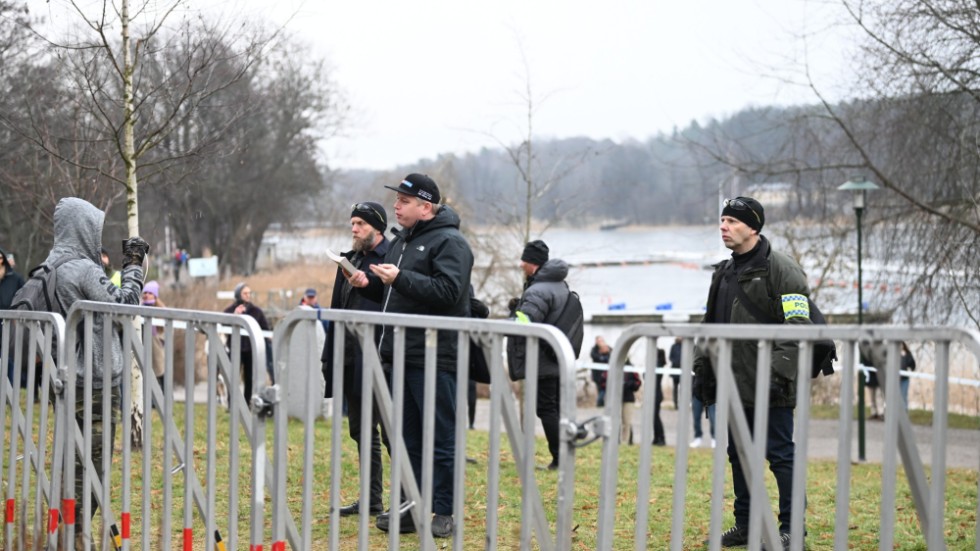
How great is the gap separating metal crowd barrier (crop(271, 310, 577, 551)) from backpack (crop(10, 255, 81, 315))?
228cm

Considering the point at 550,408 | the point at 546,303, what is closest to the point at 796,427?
the point at 550,408

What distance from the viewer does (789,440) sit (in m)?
5.77

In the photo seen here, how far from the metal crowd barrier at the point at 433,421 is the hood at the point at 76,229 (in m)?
2.26

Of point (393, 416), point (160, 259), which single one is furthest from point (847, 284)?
point (160, 259)

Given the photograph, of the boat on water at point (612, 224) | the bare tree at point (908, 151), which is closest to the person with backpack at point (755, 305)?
the bare tree at point (908, 151)

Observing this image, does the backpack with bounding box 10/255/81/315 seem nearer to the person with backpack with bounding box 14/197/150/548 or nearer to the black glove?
the person with backpack with bounding box 14/197/150/548

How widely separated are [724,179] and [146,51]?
10406 mm

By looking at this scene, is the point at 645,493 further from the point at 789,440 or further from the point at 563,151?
the point at 563,151

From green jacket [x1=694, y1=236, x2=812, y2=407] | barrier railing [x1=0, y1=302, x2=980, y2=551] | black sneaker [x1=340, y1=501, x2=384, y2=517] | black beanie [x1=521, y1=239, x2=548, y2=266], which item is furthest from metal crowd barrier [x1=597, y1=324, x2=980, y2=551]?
black beanie [x1=521, y1=239, x2=548, y2=266]

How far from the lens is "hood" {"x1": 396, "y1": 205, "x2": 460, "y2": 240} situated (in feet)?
21.0

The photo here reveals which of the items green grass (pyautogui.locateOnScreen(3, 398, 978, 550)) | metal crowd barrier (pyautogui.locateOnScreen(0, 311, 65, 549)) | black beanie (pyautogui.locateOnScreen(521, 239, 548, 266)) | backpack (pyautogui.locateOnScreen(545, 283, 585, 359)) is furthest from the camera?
black beanie (pyautogui.locateOnScreen(521, 239, 548, 266))

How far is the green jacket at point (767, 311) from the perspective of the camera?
17.8 feet

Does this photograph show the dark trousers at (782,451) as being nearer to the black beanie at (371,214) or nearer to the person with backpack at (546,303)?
the black beanie at (371,214)

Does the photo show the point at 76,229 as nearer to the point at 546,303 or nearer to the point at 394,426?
the point at 394,426
